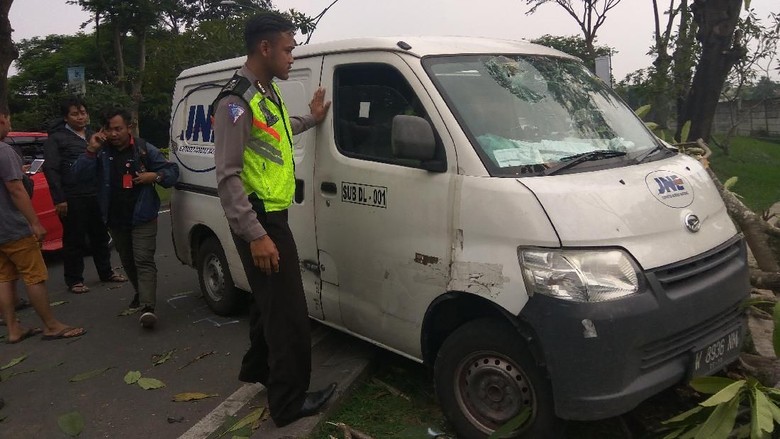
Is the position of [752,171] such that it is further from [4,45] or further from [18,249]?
[4,45]

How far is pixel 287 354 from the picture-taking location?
127 inches

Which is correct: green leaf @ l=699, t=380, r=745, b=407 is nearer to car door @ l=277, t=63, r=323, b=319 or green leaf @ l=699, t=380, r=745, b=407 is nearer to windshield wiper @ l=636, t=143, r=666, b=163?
windshield wiper @ l=636, t=143, r=666, b=163

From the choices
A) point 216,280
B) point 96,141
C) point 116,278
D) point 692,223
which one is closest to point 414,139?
point 692,223

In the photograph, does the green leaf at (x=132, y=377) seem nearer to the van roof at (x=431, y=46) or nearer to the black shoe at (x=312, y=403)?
the black shoe at (x=312, y=403)

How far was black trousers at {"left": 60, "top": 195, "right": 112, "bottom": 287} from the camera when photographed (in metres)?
6.40

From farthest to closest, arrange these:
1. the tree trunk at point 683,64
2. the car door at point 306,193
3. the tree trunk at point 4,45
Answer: the tree trunk at point 683,64, the tree trunk at point 4,45, the car door at point 306,193

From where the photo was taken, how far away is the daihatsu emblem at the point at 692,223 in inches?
112

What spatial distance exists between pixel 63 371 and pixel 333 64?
115 inches

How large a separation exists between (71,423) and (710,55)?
8075mm

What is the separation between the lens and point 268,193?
3084 millimetres

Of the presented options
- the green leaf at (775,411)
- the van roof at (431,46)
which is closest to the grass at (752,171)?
the van roof at (431,46)

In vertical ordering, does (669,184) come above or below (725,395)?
above

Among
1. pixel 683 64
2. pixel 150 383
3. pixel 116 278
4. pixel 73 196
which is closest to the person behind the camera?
pixel 150 383

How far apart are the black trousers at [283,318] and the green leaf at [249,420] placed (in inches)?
7.4
